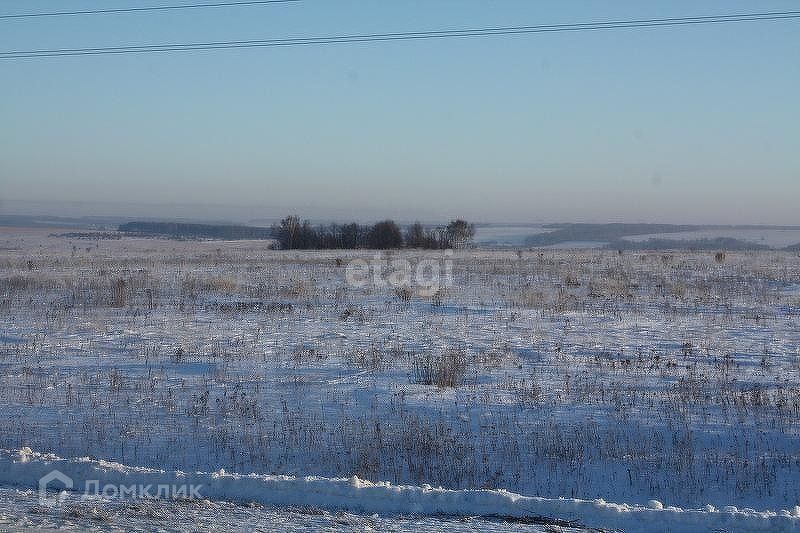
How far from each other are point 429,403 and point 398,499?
13.5 feet

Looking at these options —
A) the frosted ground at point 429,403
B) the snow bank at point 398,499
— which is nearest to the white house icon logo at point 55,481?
the snow bank at point 398,499

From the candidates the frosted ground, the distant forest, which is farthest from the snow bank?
the distant forest

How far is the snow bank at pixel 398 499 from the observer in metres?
5.84

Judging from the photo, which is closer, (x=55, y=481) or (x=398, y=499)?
(x=398, y=499)

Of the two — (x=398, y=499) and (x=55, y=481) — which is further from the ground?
(x=398, y=499)

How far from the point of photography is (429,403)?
10422 millimetres

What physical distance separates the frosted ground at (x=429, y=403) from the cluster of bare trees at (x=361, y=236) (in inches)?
2334

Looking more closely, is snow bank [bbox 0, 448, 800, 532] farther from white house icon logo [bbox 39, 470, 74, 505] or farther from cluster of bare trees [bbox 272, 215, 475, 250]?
cluster of bare trees [bbox 272, 215, 475, 250]

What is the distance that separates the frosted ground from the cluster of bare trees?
59280mm

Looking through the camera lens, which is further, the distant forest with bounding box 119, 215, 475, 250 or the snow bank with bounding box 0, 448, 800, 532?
the distant forest with bounding box 119, 215, 475, 250

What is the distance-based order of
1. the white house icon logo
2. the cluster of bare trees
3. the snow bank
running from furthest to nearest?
the cluster of bare trees < the white house icon logo < the snow bank

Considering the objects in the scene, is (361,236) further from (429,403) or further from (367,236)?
(429,403)

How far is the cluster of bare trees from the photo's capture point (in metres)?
80.2

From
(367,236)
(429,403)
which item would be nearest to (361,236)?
(367,236)
